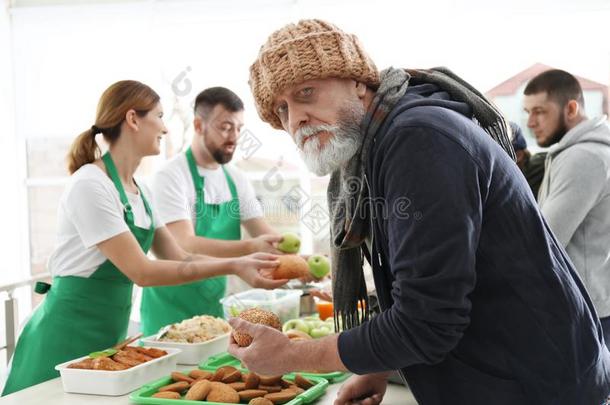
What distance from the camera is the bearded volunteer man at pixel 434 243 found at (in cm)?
126

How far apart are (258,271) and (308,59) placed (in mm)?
1262

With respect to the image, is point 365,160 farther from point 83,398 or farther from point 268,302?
point 268,302

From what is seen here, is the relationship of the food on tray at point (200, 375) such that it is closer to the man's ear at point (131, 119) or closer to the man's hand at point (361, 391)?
the man's hand at point (361, 391)

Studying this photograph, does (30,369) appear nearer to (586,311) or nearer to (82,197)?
(82,197)

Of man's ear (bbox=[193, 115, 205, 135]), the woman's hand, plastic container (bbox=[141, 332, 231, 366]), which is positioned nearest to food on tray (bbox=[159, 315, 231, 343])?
plastic container (bbox=[141, 332, 231, 366])

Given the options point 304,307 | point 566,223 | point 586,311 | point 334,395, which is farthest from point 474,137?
point 304,307

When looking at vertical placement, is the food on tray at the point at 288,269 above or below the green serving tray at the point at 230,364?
above

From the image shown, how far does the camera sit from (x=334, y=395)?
5.93ft

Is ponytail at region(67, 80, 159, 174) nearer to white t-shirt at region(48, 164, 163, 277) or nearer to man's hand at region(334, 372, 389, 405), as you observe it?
white t-shirt at region(48, 164, 163, 277)

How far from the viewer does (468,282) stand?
1.26 meters

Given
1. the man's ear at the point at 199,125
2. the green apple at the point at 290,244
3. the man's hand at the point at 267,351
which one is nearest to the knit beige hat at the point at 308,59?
the man's hand at the point at 267,351

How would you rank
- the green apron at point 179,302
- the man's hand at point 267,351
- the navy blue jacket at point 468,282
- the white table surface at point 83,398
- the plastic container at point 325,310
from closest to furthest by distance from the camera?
the navy blue jacket at point 468,282, the man's hand at point 267,351, the white table surface at point 83,398, the plastic container at point 325,310, the green apron at point 179,302

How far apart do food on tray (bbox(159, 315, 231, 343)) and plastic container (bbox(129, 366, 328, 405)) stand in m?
0.32

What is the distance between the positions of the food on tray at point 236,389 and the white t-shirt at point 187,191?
159cm
